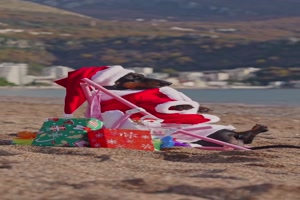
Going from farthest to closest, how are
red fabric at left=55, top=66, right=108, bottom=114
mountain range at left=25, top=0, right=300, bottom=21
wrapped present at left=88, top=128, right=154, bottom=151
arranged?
1. mountain range at left=25, top=0, right=300, bottom=21
2. red fabric at left=55, top=66, right=108, bottom=114
3. wrapped present at left=88, top=128, right=154, bottom=151

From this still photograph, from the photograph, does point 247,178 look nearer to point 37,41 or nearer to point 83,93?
point 83,93

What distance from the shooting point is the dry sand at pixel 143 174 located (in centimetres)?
438

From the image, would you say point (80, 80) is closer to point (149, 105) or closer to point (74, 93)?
point (74, 93)

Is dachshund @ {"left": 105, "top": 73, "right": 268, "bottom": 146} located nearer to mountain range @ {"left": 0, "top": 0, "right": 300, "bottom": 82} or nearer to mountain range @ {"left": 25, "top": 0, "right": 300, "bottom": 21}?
mountain range @ {"left": 0, "top": 0, "right": 300, "bottom": 82}

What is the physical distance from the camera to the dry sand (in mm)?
4375

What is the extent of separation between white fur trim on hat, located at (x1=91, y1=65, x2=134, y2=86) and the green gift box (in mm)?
407

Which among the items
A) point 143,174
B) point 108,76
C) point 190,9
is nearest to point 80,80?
point 108,76

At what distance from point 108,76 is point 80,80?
269 mm

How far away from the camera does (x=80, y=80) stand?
7.25 meters

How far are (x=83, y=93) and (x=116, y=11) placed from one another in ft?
436

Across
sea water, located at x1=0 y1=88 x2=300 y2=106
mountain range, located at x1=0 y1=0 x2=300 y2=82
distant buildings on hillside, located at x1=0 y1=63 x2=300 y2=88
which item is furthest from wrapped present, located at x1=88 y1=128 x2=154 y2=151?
mountain range, located at x1=0 y1=0 x2=300 y2=82

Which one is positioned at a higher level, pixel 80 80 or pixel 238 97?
pixel 80 80

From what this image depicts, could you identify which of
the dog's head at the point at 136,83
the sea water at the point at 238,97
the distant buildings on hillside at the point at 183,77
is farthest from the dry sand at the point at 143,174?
the distant buildings on hillside at the point at 183,77

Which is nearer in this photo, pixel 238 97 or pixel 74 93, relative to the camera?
pixel 74 93
